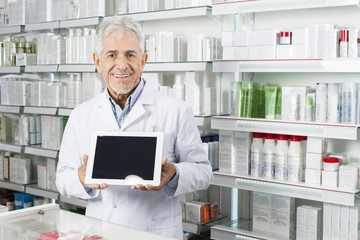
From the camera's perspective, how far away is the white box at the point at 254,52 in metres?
3.32

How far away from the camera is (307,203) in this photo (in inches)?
139

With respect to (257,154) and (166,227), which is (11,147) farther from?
(166,227)

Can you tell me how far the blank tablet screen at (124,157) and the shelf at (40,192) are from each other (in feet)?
9.99

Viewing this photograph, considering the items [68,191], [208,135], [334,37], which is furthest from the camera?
[208,135]

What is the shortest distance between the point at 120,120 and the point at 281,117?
1.43 meters

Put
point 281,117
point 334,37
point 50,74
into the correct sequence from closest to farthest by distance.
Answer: point 334,37, point 281,117, point 50,74

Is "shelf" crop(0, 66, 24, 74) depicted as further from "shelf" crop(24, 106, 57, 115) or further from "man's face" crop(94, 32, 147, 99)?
"man's face" crop(94, 32, 147, 99)

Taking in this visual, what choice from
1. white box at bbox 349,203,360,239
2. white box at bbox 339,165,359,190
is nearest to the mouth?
white box at bbox 339,165,359,190

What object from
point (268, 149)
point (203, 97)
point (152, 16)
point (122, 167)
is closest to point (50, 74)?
point (152, 16)

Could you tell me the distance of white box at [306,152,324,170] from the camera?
10.1 ft

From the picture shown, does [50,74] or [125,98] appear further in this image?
[50,74]

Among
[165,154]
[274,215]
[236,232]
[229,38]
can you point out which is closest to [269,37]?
[229,38]

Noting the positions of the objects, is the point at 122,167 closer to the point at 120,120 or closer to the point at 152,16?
the point at 120,120

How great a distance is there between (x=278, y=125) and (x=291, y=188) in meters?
0.42
